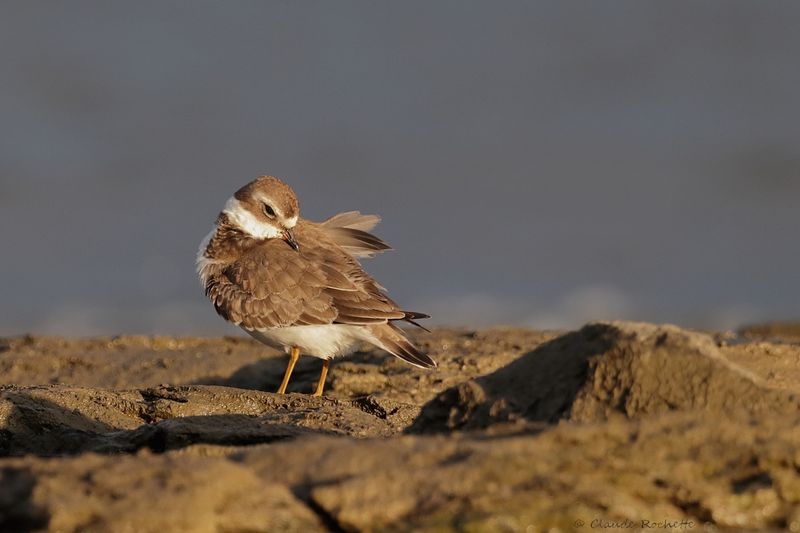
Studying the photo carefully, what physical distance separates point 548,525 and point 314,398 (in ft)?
14.6

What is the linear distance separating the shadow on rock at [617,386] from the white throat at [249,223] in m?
4.48

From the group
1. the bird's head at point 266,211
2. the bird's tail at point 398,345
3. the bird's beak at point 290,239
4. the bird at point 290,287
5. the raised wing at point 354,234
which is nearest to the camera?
A: the bird's tail at point 398,345

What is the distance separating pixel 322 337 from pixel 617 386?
4358mm

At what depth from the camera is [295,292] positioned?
858 centimetres

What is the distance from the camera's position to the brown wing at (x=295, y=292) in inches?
335

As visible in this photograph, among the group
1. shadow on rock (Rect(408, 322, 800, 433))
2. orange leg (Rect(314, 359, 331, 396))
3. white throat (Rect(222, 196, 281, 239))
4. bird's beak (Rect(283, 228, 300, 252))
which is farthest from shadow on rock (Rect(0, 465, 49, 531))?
white throat (Rect(222, 196, 281, 239))

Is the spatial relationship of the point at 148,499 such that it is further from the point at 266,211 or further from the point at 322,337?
the point at 266,211

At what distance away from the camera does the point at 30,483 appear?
340 centimetres

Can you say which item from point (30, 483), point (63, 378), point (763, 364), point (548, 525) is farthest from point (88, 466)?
point (63, 378)

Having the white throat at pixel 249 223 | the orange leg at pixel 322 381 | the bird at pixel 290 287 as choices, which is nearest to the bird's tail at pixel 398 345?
the bird at pixel 290 287

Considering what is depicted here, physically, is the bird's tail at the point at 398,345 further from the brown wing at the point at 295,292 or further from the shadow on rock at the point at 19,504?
the shadow on rock at the point at 19,504

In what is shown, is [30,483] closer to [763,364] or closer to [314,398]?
[763,364]

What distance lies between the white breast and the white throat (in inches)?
34.5

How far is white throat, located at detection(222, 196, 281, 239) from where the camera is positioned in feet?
29.9
